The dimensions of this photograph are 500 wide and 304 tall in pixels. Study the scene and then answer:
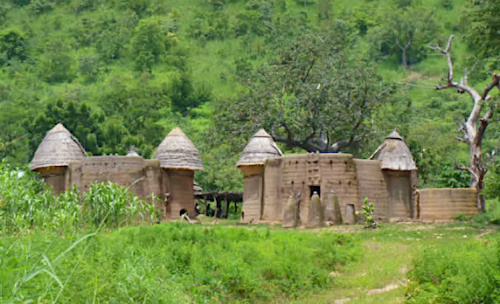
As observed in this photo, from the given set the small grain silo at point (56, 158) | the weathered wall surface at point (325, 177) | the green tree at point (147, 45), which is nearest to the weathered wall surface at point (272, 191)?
the weathered wall surface at point (325, 177)

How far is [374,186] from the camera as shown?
27438mm

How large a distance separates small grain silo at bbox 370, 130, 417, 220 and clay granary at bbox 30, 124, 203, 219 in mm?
7215

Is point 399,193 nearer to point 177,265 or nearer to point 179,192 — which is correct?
point 179,192

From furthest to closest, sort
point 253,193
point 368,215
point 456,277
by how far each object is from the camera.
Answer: point 253,193 < point 368,215 < point 456,277

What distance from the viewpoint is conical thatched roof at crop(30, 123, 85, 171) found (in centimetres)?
2966

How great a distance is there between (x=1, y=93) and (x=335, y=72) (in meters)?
31.7

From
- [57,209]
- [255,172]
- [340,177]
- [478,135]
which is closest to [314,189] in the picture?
[340,177]

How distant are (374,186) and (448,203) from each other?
271 centimetres

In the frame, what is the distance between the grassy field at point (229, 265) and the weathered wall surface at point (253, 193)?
357 inches

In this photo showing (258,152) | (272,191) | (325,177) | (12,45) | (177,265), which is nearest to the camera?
(177,265)

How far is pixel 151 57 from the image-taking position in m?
77.1

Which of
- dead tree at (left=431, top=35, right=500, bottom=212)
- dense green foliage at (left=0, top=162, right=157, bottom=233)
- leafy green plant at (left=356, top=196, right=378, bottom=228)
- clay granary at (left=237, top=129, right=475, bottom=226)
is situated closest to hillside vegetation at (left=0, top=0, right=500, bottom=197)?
dead tree at (left=431, top=35, right=500, bottom=212)

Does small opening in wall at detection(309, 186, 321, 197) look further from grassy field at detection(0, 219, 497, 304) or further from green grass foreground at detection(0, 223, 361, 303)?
green grass foreground at detection(0, 223, 361, 303)

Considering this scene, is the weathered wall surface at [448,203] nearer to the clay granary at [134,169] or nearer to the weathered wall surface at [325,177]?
the weathered wall surface at [325,177]
